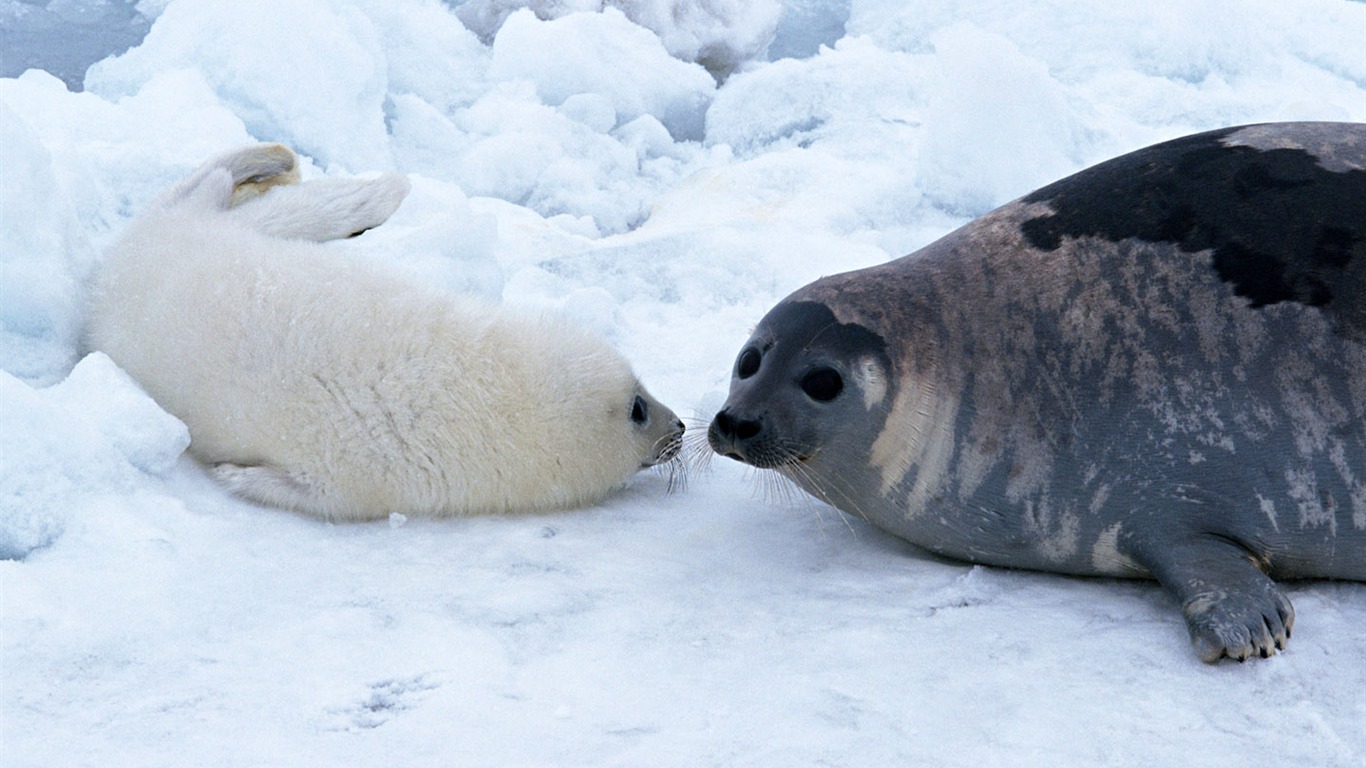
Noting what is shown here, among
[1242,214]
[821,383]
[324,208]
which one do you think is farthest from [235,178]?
[1242,214]

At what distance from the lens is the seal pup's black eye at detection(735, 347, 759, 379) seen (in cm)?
241

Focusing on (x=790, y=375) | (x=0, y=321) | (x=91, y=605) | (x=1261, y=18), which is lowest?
(x=91, y=605)

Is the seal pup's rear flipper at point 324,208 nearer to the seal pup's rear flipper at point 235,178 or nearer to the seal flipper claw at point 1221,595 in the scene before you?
the seal pup's rear flipper at point 235,178

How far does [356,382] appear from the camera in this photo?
250 centimetres

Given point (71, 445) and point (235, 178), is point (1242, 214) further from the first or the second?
point (235, 178)

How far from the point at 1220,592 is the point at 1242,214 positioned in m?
0.69

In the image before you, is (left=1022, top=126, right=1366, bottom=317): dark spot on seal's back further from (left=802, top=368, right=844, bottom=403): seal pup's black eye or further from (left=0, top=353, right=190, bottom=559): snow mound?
(left=0, top=353, right=190, bottom=559): snow mound

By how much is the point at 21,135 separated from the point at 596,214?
2578mm

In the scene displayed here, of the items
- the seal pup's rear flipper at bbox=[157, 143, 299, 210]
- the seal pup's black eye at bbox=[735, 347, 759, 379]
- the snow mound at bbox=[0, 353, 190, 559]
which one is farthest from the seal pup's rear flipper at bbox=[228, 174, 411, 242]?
the seal pup's black eye at bbox=[735, 347, 759, 379]

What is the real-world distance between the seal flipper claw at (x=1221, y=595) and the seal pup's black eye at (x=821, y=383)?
57 centimetres

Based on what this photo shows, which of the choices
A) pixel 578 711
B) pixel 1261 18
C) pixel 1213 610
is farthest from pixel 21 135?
pixel 1261 18

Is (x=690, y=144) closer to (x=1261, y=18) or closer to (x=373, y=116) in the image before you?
(x=373, y=116)

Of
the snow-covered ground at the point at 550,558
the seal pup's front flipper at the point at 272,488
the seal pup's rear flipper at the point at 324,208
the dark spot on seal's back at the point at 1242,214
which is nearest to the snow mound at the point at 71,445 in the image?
the snow-covered ground at the point at 550,558

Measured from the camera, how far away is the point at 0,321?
8.66 ft
